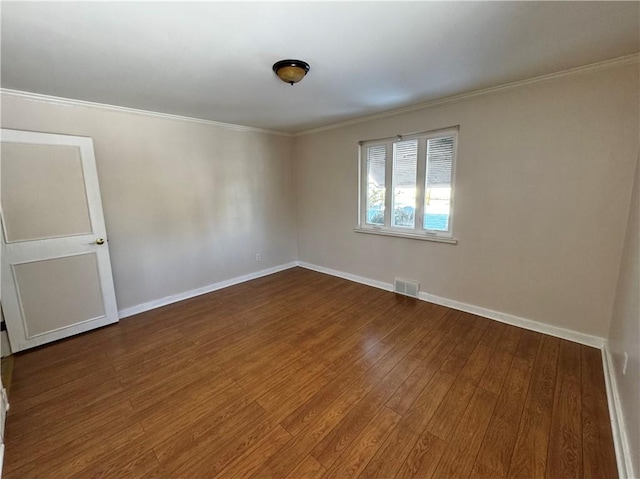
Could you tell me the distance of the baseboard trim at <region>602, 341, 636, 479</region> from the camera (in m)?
1.38

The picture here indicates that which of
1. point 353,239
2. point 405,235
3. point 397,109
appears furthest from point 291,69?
→ point 353,239

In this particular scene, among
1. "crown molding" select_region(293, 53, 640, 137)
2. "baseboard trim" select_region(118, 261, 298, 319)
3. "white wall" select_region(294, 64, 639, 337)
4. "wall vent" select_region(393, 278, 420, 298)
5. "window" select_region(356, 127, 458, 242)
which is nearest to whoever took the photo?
"crown molding" select_region(293, 53, 640, 137)

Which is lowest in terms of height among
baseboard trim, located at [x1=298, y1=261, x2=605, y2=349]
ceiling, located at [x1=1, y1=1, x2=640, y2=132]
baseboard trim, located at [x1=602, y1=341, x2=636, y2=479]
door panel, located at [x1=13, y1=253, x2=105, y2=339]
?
baseboard trim, located at [x1=602, y1=341, x2=636, y2=479]

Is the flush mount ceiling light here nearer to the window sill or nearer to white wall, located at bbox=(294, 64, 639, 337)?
white wall, located at bbox=(294, 64, 639, 337)

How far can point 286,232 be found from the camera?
503 cm

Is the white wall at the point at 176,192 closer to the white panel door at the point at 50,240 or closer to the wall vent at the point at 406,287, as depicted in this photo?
the white panel door at the point at 50,240

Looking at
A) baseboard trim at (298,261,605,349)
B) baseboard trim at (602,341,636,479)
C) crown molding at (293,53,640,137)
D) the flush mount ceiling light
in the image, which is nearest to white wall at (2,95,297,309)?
crown molding at (293,53,640,137)

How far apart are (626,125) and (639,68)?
0.41 meters

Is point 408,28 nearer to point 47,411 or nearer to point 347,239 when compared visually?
point 347,239

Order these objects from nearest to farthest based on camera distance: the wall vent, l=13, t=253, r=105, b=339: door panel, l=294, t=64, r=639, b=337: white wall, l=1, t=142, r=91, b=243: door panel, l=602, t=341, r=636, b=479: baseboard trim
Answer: l=602, t=341, r=636, b=479: baseboard trim
l=294, t=64, r=639, b=337: white wall
l=1, t=142, r=91, b=243: door panel
l=13, t=253, r=105, b=339: door panel
the wall vent

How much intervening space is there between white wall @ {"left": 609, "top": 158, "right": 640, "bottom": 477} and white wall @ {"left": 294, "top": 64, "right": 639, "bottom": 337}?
18cm

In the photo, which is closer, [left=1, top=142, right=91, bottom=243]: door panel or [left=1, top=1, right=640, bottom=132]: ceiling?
[left=1, top=1, right=640, bottom=132]: ceiling

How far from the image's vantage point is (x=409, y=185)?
3559mm

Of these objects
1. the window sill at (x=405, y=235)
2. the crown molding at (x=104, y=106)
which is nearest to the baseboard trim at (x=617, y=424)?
the window sill at (x=405, y=235)
